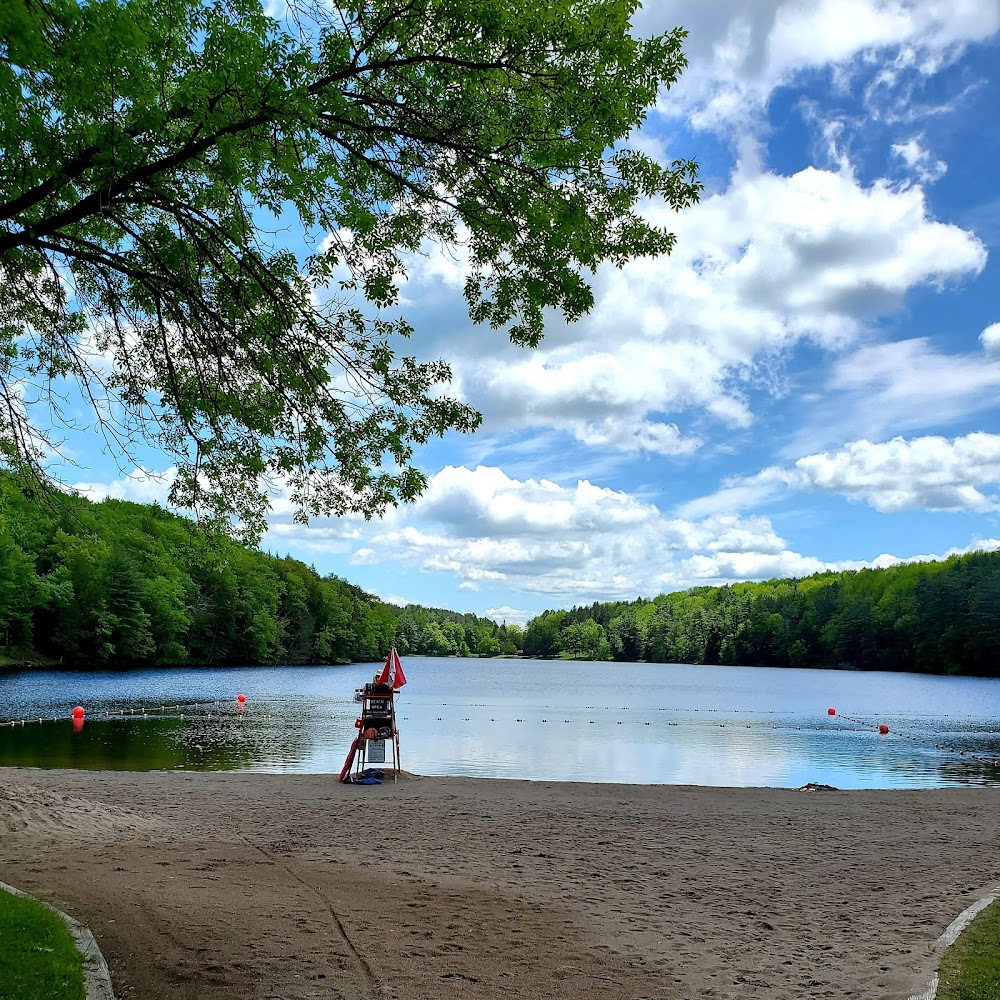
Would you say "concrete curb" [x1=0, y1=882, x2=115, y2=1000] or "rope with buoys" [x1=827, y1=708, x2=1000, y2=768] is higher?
"concrete curb" [x1=0, y1=882, x2=115, y2=1000]

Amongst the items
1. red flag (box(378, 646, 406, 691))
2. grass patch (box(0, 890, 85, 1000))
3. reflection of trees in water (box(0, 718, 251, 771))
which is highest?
red flag (box(378, 646, 406, 691))

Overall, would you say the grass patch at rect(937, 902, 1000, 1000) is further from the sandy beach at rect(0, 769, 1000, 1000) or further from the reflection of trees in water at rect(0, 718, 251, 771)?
the reflection of trees in water at rect(0, 718, 251, 771)

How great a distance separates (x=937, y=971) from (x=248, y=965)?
563 cm

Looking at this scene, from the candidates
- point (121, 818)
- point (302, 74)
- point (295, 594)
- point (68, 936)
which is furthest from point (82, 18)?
point (295, 594)

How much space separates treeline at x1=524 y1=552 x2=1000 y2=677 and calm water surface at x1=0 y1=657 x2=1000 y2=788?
3741 centimetres

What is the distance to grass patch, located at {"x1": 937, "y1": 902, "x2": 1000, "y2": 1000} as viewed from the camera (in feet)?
19.9

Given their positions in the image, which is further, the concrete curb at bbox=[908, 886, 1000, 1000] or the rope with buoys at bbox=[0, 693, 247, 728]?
the rope with buoys at bbox=[0, 693, 247, 728]

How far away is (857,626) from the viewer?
12738 cm

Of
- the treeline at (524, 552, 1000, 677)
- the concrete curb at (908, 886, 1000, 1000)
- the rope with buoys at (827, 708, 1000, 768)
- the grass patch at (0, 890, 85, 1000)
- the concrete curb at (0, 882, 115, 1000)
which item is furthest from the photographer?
the treeline at (524, 552, 1000, 677)

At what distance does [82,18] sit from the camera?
5.05 m

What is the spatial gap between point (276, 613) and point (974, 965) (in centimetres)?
10747

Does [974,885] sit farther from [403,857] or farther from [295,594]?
[295,594]

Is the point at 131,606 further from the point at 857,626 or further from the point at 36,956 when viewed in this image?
the point at 857,626

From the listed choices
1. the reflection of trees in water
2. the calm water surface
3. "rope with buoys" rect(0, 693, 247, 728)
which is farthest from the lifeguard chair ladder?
"rope with buoys" rect(0, 693, 247, 728)
